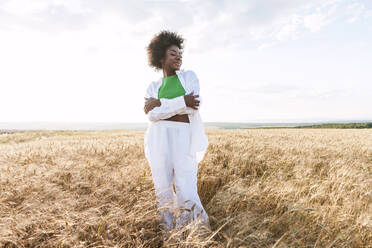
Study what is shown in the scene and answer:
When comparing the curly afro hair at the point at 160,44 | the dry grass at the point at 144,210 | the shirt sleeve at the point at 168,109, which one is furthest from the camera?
the curly afro hair at the point at 160,44

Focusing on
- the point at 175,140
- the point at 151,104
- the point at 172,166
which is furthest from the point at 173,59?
the point at 172,166

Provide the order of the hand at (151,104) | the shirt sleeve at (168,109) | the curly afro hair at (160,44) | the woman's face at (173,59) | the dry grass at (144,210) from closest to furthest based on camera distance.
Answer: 1. the dry grass at (144,210)
2. the shirt sleeve at (168,109)
3. the hand at (151,104)
4. the woman's face at (173,59)
5. the curly afro hair at (160,44)

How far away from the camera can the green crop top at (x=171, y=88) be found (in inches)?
95.7

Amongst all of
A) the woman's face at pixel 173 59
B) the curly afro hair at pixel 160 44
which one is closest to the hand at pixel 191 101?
the woman's face at pixel 173 59

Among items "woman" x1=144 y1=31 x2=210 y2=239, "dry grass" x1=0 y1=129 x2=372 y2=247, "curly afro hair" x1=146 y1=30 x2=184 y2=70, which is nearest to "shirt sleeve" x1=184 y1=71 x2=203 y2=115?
"woman" x1=144 y1=31 x2=210 y2=239

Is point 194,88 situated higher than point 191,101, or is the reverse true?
point 194,88

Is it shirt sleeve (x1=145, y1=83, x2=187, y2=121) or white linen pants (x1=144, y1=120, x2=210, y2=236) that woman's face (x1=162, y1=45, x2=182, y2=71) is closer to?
shirt sleeve (x1=145, y1=83, x2=187, y2=121)

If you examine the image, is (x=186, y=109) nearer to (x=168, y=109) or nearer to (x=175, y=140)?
(x=168, y=109)

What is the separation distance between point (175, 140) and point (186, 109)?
353 mm

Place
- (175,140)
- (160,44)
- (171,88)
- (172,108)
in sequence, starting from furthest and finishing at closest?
(160,44)
(171,88)
(175,140)
(172,108)

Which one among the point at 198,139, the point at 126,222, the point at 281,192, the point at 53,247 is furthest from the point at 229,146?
the point at 53,247

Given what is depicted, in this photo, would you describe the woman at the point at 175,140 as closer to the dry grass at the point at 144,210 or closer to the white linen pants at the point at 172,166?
the white linen pants at the point at 172,166

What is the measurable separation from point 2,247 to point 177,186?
159 cm

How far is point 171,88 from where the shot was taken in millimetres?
2467
